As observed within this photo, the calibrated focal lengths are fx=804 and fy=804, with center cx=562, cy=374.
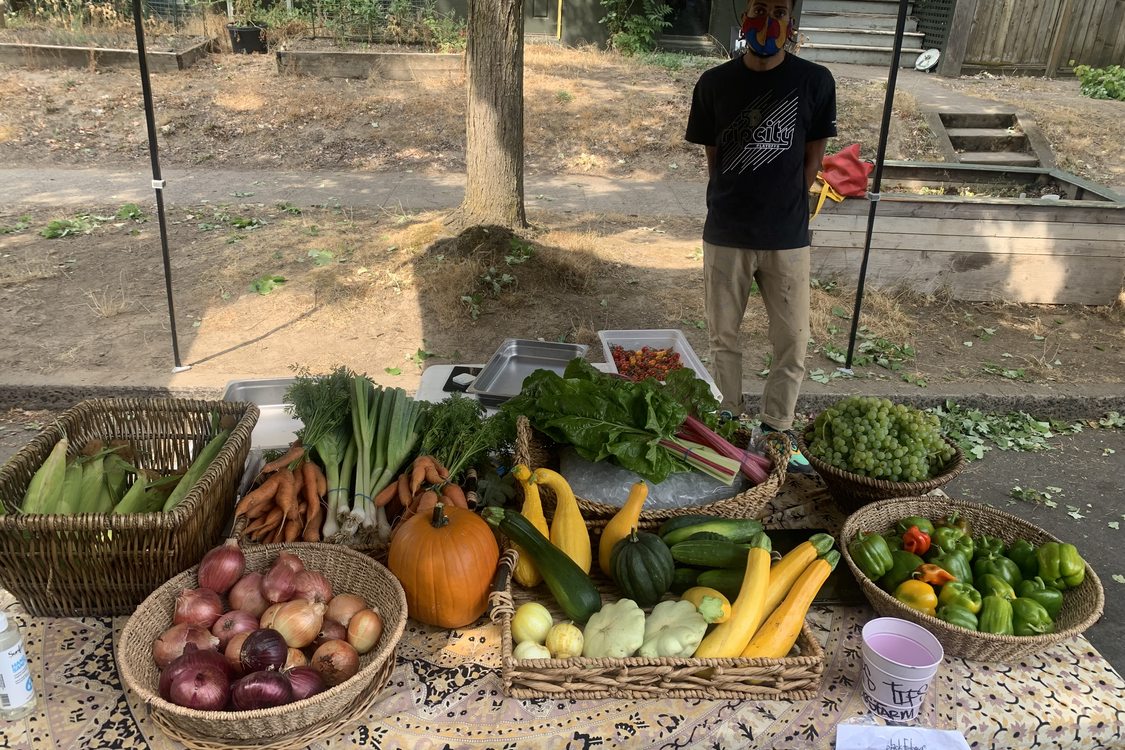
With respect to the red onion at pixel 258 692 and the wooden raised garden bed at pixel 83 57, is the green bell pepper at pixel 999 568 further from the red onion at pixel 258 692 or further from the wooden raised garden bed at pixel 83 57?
the wooden raised garden bed at pixel 83 57

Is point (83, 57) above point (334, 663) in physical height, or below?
above

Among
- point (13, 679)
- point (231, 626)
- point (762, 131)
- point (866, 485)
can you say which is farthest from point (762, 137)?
point (13, 679)

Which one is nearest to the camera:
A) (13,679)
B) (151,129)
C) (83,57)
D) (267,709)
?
(267,709)

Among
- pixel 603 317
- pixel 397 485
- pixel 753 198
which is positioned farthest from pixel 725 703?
pixel 603 317

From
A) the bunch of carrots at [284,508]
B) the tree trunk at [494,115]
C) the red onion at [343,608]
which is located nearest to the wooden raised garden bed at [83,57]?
the tree trunk at [494,115]

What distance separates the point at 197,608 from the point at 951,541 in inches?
72.4

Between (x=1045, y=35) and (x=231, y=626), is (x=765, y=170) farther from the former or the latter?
(x=1045, y=35)

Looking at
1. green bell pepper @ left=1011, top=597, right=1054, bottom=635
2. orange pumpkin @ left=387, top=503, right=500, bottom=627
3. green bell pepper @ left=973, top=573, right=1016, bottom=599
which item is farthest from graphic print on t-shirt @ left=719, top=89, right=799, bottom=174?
orange pumpkin @ left=387, top=503, right=500, bottom=627

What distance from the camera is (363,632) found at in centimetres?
171

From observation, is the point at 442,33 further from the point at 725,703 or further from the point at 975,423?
the point at 725,703

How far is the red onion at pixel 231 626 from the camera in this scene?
1.65 meters

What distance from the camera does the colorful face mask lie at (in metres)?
3.74

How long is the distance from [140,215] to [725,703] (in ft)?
28.2

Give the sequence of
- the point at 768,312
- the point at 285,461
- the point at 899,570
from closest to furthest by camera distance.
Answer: the point at 899,570 < the point at 285,461 < the point at 768,312
